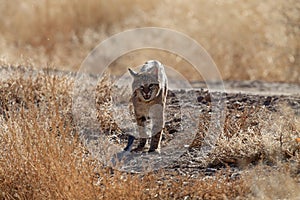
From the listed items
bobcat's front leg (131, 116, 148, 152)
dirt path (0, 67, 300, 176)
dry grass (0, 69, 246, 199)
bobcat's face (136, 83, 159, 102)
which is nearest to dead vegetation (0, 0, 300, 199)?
dry grass (0, 69, 246, 199)

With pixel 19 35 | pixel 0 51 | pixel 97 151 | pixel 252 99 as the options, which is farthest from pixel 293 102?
pixel 19 35

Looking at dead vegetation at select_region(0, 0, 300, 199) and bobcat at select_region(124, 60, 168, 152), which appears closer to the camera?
dead vegetation at select_region(0, 0, 300, 199)

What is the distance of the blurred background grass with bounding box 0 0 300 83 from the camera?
13852 mm

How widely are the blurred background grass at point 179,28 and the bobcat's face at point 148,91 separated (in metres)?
5.91

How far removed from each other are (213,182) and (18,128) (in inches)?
68.1

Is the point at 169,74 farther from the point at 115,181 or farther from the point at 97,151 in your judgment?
the point at 115,181

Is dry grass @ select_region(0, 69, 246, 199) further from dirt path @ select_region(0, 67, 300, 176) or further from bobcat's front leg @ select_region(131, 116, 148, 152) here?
bobcat's front leg @ select_region(131, 116, 148, 152)

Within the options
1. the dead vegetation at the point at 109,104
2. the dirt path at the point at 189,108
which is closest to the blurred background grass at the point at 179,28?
the dead vegetation at the point at 109,104

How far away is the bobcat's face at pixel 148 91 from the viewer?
7379mm

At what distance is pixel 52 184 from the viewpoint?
5.89 m

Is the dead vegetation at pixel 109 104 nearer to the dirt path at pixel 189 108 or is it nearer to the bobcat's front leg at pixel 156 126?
the dirt path at pixel 189 108

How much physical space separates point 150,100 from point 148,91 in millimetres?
120

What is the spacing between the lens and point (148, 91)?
7.38 meters

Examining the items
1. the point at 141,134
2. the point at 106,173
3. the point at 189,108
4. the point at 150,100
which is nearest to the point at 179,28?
the point at 189,108
